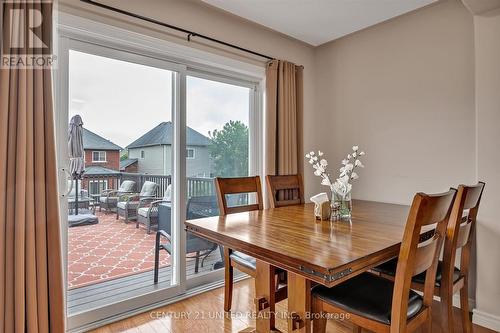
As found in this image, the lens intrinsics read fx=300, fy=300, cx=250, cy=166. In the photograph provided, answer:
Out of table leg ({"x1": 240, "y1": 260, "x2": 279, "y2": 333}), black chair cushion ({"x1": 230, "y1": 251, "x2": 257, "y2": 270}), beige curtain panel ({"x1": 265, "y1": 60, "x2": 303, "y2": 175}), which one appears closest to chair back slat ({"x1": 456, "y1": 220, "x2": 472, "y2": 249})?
table leg ({"x1": 240, "y1": 260, "x2": 279, "y2": 333})

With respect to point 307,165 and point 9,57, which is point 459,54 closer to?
point 307,165

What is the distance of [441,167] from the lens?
8.38ft

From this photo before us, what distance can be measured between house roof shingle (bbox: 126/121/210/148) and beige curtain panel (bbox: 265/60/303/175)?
2.47 feet

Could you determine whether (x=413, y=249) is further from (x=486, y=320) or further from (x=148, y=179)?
(x=148, y=179)

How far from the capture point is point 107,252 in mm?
2322

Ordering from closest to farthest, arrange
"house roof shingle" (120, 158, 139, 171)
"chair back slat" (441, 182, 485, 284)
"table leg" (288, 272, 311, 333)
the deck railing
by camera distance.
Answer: "table leg" (288, 272, 311, 333) < "chair back slat" (441, 182, 485, 284) < the deck railing < "house roof shingle" (120, 158, 139, 171)

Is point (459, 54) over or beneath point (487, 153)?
over

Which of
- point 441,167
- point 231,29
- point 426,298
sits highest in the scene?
point 231,29

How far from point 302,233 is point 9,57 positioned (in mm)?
1793

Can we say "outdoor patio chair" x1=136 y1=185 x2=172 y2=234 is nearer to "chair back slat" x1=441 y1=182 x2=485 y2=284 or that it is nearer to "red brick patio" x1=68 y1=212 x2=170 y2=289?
"red brick patio" x1=68 y1=212 x2=170 y2=289

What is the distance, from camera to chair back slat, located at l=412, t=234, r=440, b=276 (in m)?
1.27

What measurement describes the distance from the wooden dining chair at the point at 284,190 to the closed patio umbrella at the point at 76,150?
143 centimetres

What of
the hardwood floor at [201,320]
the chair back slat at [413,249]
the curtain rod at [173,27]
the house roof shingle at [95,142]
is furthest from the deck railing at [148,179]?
the chair back slat at [413,249]

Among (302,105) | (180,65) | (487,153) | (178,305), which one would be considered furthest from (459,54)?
(178,305)
